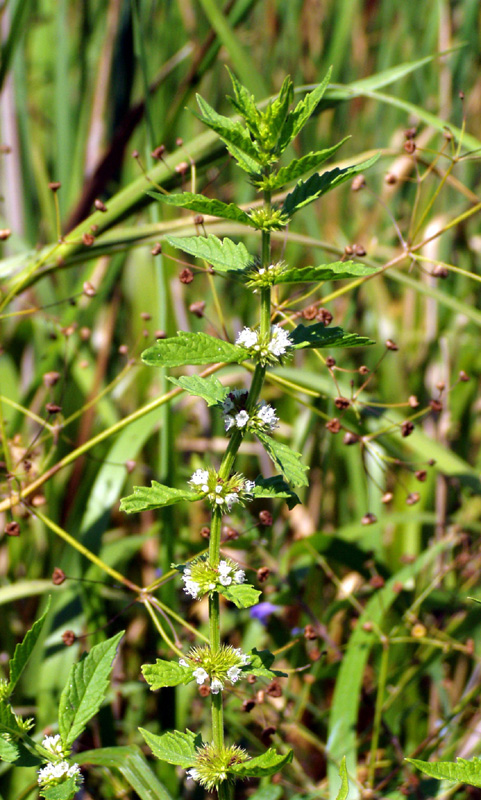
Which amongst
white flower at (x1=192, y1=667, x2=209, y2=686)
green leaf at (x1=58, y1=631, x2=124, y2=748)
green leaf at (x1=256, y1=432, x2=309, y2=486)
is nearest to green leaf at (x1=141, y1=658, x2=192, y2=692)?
white flower at (x1=192, y1=667, x2=209, y2=686)

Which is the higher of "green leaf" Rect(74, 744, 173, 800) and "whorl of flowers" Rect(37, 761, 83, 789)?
"whorl of flowers" Rect(37, 761, 83, 789)

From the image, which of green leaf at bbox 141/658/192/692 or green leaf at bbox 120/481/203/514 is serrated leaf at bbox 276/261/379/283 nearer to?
green leaf at bbox 120/481/203/514

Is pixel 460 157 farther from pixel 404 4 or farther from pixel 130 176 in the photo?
pixel 404 4

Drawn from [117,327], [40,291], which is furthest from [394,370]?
[40,291]

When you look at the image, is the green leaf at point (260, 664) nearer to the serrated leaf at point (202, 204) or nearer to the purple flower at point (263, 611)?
the serrated leaf at point (202, 204)

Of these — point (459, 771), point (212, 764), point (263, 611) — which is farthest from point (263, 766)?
point (263, 611)

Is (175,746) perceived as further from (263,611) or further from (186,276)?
(263,611)
